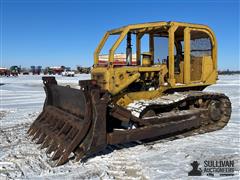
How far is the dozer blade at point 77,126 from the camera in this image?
17.3 ft

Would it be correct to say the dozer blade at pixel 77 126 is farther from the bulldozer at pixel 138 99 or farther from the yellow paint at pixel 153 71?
the yellow paint at pixel 153 71

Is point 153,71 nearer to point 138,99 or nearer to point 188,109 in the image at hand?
A: point 138,99

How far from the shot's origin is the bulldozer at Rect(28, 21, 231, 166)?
17.6 feet

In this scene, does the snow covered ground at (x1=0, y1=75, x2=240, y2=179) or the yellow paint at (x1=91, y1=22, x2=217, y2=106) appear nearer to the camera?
the snow covered ground at (x1=0, y1=75, x2=240, y2=179)

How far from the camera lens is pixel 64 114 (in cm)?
649

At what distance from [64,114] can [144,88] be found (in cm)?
194

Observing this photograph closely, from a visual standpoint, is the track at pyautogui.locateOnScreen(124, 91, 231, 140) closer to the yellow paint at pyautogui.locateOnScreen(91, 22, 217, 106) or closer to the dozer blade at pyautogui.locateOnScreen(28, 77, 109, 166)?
the yellow paint at pyautogui.locateOnScreen(91, 22, 217, 106)

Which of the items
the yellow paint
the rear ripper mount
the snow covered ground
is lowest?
the snow covered ground

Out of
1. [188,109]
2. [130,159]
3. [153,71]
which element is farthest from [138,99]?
[130,159]

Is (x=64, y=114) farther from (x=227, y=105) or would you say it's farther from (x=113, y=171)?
(x=227, y=105)

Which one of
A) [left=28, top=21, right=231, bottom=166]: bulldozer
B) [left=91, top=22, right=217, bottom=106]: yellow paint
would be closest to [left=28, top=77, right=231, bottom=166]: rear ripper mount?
[left=28, top=21, right=231, bottom=166]: bulldozer

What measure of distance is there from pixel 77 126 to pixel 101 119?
21.6 inches

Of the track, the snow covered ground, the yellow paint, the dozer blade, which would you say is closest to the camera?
the snow covered ground

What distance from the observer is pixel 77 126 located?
18.4 ft
